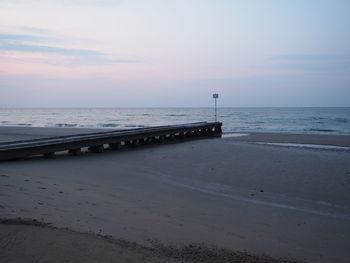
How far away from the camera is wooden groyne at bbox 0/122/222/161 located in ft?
40.7

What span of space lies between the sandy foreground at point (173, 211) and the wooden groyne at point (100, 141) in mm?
554

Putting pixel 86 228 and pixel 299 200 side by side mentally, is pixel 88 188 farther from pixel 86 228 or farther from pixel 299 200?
pixel 299 200

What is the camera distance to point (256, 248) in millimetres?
5152

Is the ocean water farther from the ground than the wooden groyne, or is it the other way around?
the wooden groyne

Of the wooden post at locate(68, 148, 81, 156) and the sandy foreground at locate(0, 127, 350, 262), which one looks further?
the wooden post at locate(68, 148, 81, 156)

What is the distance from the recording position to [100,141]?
15.8 meters

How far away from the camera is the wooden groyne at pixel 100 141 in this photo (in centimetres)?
1240

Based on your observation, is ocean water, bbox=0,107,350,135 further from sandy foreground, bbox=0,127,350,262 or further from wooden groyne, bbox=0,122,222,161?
sandy foreground, bbox=0,127,350,262

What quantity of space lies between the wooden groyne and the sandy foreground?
554 mm

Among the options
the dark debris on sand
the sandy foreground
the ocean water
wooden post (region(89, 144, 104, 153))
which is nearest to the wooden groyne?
wooden post (region(89, 144, 104, 153))

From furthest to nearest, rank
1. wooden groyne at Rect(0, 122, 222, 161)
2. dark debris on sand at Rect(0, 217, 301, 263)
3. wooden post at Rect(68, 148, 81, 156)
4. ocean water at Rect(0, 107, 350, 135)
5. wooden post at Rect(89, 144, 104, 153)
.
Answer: ocean water at Rect(0, 107, 350, 135) < wooden post at Rect(89, 144, 104, 153) < wooden post at Rect(68, 148, 81, 156) < wooden groyne at Rect(0, 122, 222, 161) < dark debris on sand at Rect(0, 217, 301, 263)

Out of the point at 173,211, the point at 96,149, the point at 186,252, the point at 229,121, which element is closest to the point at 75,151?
the point at 96,149

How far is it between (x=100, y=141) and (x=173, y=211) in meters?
9.49

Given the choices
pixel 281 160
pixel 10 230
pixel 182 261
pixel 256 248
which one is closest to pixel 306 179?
pixel 281 160
